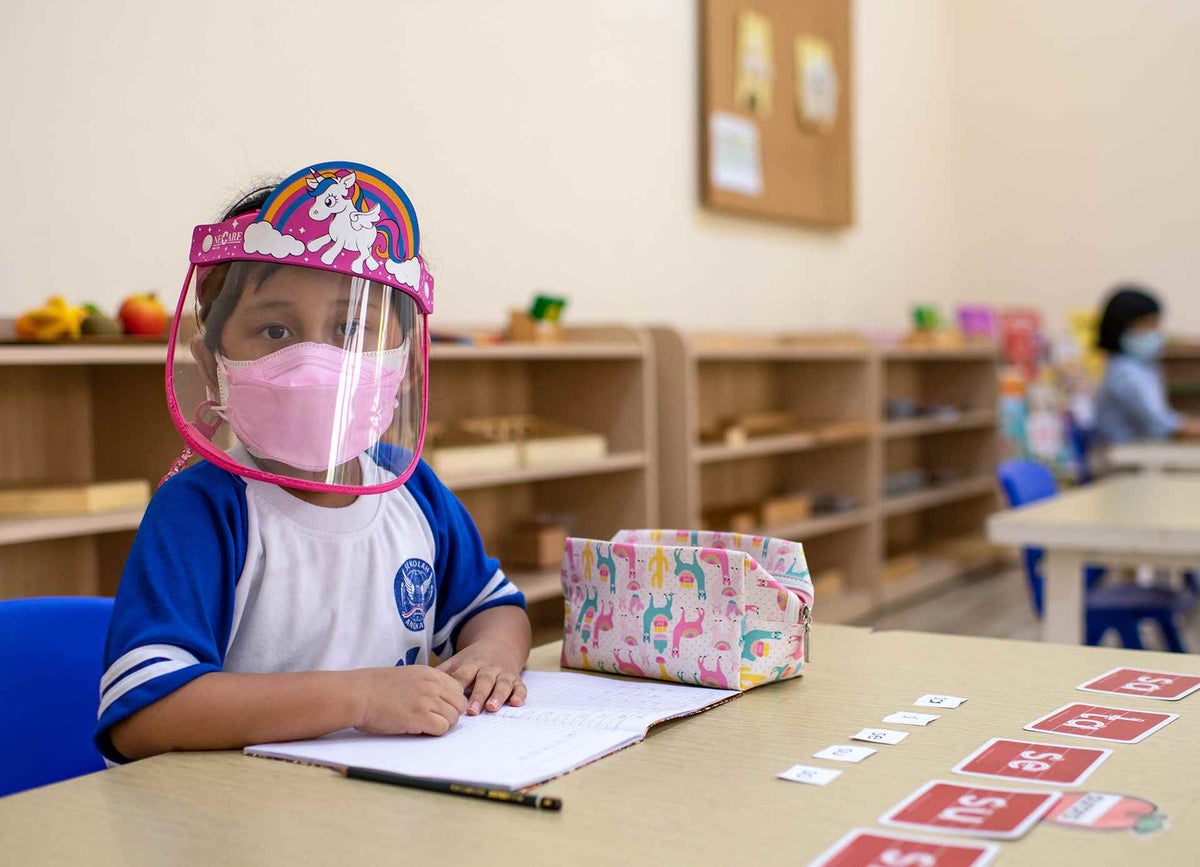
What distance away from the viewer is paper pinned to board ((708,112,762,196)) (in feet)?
14.9

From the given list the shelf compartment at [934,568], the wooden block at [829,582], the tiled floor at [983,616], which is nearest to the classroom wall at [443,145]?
the wooden block at [829,582]

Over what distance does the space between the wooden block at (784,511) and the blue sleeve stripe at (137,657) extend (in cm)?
337

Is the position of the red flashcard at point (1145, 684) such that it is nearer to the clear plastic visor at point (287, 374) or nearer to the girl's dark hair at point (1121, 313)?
the clear plastic visor at point (287, 374)

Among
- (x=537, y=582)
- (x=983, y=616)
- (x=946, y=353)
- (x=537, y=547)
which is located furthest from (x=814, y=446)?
(x=537, y=582)

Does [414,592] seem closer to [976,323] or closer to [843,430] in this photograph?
[843,430]

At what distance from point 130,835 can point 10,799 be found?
0.45ft

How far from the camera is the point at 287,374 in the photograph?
109cm

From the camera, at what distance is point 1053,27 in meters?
6.68

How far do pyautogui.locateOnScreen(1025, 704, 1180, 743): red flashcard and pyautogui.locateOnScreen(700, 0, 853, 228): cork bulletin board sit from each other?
3655 millimetres

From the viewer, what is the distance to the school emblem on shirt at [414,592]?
3.86 feet

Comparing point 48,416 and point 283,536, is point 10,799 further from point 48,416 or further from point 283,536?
point 48,416

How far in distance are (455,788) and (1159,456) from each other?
147 inches

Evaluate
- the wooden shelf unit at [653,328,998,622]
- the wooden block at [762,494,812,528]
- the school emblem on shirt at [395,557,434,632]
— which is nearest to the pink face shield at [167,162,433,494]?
the school emblem on shirt at [395,557,434,632]

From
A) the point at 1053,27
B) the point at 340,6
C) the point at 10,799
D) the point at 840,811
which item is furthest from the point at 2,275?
the point at 1053,27
